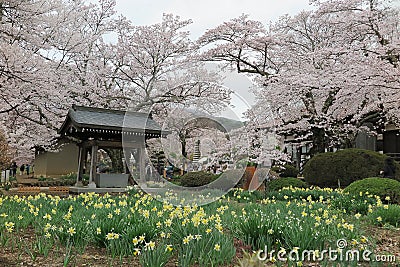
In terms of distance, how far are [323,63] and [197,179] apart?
21.4 feet

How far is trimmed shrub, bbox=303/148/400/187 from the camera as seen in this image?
11.9 m

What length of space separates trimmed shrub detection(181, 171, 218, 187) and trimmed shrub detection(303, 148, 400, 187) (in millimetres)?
3445

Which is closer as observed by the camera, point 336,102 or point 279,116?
point 336,102

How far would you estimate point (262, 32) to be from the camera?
15195 mm

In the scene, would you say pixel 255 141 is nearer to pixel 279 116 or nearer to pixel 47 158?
pixel 279 116

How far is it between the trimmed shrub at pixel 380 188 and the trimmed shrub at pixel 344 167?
12.9 ft

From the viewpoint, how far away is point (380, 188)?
7.79m

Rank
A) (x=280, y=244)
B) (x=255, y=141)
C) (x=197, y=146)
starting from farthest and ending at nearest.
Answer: (x=255, y=141)
(x=197, y=146)
(x=280, y=244)

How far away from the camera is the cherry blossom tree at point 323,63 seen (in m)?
11.6

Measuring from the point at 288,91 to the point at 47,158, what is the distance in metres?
16.9

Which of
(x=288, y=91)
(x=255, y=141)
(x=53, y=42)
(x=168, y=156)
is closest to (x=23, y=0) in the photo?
(x=53, y=42)

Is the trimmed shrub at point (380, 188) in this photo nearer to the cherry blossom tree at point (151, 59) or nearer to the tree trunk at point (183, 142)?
the tree trunk at point (183, 142)

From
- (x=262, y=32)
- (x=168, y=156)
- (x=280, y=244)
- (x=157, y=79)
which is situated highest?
(x=262, y=32)

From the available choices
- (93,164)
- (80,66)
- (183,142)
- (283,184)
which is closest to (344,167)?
(283,184)
